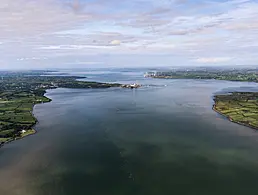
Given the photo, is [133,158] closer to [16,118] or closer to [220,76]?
[16,118]

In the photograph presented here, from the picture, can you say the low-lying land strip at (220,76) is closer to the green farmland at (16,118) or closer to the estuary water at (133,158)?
the estuary water at (133,158)


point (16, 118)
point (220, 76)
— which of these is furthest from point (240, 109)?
point (220, 76)

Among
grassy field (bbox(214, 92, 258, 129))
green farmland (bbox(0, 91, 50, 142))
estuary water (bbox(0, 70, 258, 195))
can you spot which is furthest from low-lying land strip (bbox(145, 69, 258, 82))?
green farmland (bbox(0, 91, 50, 142))

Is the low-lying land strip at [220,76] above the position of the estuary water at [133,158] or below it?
above

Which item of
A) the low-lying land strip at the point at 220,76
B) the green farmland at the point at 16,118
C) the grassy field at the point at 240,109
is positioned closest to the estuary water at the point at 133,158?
the green farmland at the point at 16,118

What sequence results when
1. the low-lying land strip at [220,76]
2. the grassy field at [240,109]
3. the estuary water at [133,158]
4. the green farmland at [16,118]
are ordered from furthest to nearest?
the low-lying land strip at [220,76] < the grassy field at [240,109] < the green farmland at [16,118] < the estuary water at [133,158]
